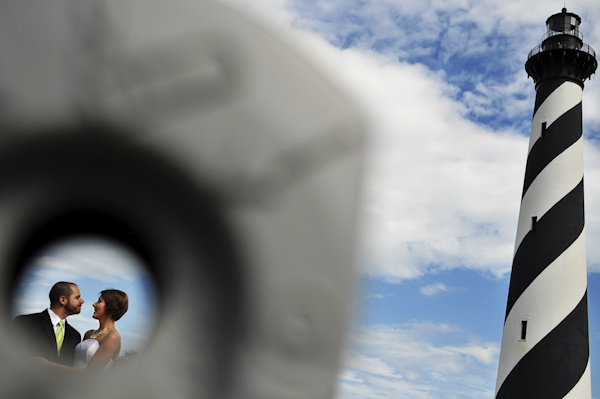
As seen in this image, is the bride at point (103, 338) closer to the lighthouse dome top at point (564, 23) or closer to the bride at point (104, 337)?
the bride at point (104, 337)

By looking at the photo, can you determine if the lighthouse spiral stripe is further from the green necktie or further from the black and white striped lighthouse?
the green necktie

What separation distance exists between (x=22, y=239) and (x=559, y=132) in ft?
48.2

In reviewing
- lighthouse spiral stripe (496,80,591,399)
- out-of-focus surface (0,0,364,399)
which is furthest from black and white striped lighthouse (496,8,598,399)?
out-of-focus surface (0,0,364,399)

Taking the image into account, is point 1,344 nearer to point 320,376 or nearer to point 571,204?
point 320,376

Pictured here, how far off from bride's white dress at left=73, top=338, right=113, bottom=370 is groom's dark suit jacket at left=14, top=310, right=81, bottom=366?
1 cm

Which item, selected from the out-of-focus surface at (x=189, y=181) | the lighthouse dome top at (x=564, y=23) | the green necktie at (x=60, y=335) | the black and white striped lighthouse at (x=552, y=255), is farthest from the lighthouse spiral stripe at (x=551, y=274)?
the green necktie at (x=60, y=335)

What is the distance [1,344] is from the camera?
3.09 ft

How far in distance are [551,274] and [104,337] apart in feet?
43.5

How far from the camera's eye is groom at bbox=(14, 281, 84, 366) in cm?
102

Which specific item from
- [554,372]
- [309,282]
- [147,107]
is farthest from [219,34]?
[554,372]

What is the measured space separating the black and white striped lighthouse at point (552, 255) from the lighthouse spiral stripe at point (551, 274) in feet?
0.07

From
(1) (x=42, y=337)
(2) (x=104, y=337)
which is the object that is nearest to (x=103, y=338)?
(2) (x=104, y=337)

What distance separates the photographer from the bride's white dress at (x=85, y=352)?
1052 mm

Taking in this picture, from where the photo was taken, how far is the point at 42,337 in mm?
1033
